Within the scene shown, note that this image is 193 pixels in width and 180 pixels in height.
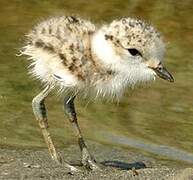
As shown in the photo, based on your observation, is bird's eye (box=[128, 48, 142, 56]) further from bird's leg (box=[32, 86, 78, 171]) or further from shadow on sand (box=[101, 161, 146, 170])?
shadow on sand (box=[101, 161, 146, 170])

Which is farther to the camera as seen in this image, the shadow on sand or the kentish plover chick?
the shadow on sand

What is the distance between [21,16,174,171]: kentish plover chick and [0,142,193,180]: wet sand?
0.20 meters

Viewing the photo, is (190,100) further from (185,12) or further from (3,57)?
(185,12)

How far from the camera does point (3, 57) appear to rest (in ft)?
27.2

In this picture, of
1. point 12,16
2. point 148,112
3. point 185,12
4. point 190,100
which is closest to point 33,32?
point 148,112

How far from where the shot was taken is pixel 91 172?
17.8ft

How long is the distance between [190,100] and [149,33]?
227 cm

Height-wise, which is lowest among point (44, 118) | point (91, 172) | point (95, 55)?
point (91, 172)

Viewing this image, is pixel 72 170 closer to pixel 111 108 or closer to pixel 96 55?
pixel 96 55

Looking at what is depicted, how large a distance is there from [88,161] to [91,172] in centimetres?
27

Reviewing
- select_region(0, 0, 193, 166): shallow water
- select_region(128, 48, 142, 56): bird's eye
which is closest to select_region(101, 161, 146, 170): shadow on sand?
select_region(0, 0, 193, 166): shallow water

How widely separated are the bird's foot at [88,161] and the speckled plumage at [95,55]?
1.50 ft

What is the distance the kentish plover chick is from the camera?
5.34 meters

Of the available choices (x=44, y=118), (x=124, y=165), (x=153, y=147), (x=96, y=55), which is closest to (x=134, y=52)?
(x=96, y=55)
